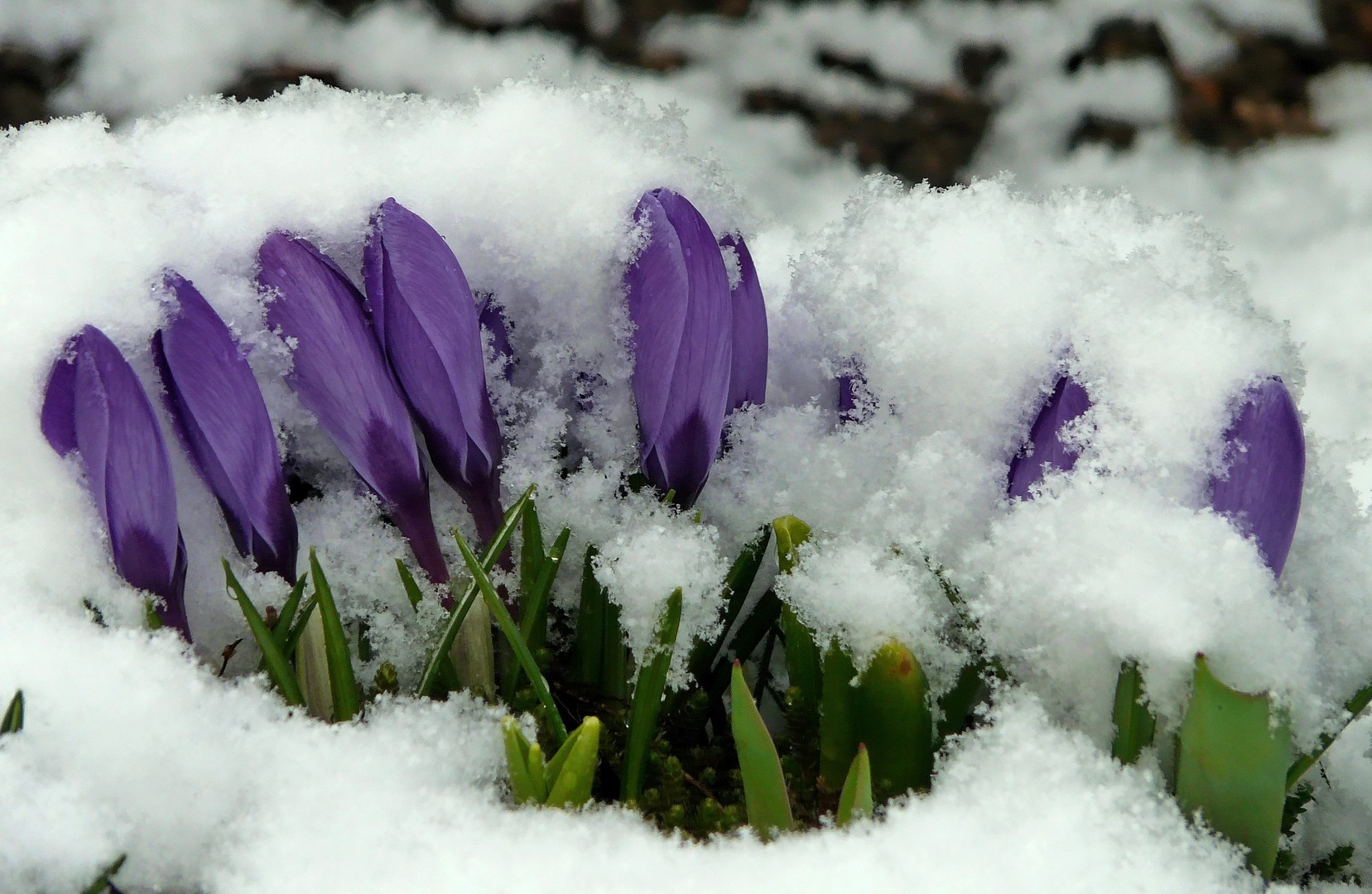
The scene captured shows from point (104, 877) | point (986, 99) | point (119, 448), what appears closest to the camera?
point (104, 877)

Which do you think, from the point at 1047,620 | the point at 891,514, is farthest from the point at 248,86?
the point at 1047,620

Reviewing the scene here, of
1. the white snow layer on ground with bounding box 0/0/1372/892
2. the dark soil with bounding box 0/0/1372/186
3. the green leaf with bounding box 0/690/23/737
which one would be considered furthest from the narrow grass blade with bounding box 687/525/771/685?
the dark soil with bounding box 0/0/1372/186

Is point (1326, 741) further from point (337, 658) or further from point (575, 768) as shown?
point (337, 658)

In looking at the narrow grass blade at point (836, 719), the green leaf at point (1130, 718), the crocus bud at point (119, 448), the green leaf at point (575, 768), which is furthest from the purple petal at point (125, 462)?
the green leaf at point (1130, 718)

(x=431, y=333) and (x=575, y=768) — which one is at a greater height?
(x=431, y=333)

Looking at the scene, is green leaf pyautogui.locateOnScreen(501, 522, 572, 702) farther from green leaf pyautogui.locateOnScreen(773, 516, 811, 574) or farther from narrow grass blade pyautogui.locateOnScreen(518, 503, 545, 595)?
green leaf pyautogui.locateOnScreen(773, 516, 811, 574)

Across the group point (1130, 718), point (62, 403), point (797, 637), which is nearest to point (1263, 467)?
point (1130, 718)

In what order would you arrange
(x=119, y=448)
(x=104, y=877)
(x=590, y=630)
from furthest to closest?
1. (x=590, y=630)
2. (x=119, y=448)
3. (x=104, y=877)
